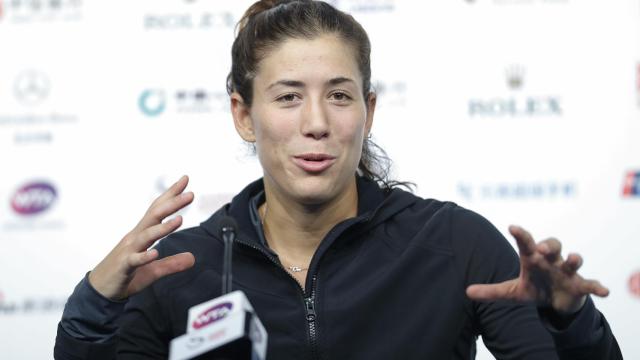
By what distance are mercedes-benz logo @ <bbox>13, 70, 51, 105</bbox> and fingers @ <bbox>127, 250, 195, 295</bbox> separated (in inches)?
60.6

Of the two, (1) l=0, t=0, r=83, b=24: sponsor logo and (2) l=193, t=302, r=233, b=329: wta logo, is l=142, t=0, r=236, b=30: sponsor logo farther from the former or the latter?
(2) l=193, t=302, r=233, b=329: wta logo

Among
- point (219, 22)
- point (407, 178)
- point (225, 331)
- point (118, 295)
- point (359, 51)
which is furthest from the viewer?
point (219, 22)

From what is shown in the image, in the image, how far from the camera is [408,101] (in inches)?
97.4

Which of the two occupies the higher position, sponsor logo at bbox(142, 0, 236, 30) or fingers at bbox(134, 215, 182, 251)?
sponsor logo at bbox(142, 0, 236, 30)

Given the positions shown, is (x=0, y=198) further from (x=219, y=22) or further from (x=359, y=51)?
(x=359, y=51)

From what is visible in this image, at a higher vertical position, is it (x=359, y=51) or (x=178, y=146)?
(x=359, y=51)

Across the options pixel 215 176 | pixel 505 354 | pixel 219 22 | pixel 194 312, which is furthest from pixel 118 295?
pixel 219 22

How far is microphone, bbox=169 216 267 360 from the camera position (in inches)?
34.0

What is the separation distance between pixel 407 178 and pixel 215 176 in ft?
A: 1.78

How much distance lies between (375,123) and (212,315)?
1600mm

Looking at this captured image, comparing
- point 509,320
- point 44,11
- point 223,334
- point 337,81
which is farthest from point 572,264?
point 44,11

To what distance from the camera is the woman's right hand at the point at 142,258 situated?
116 centimetres

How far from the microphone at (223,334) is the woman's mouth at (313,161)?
0.48 metres

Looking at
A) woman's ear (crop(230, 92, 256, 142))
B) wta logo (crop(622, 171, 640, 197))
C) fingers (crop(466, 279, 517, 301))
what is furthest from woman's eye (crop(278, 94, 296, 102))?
wta logo (crop(622, 171, 640, 197))
